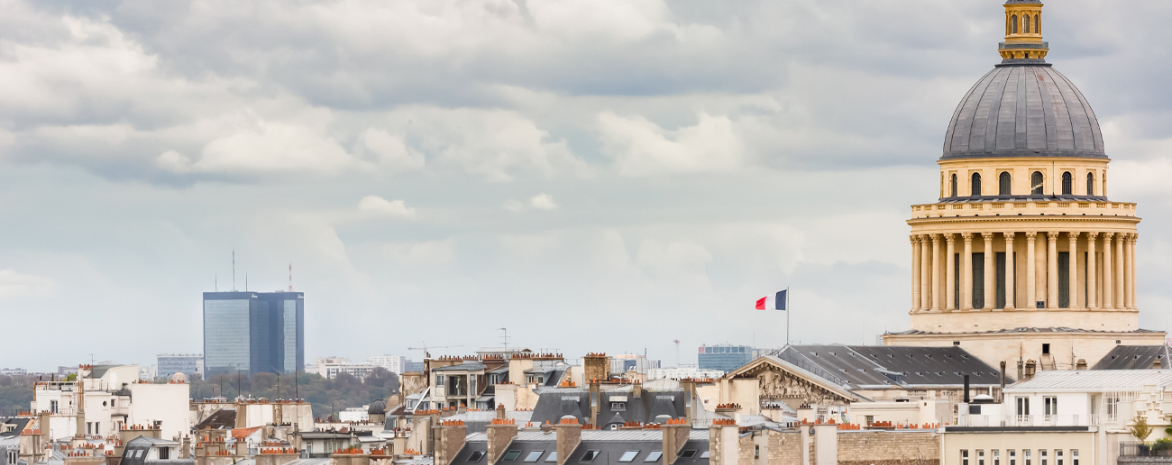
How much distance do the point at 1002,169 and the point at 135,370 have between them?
53.9 meters

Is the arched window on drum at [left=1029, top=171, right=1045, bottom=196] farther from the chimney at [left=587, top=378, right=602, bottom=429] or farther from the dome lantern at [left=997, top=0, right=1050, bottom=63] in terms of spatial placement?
the chimney at [left=587, top=378, right=602, bottom=429]

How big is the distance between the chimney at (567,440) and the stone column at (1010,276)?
84510 mm

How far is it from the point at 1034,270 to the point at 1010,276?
170 cm

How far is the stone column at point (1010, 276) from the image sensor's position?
181 meters

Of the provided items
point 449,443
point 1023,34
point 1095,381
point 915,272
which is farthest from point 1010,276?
point 449,443

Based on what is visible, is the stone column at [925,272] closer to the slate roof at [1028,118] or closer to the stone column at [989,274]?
the stone column at [989,274]

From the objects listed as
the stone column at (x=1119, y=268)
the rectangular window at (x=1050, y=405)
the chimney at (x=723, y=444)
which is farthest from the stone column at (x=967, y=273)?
the chimney at (x=723, y=444)

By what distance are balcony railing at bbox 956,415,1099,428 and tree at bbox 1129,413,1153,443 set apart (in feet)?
11.1

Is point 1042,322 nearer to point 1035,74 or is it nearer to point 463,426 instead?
point 1035,74

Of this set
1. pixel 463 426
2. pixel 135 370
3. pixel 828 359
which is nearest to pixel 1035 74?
pixel 828 359

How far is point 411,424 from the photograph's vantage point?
13300 centimetres

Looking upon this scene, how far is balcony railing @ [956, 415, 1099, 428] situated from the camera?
353 feet

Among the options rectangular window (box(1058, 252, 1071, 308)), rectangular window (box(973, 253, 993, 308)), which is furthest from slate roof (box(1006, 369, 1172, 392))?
rectangular window (box(973, 253, 993, 308))

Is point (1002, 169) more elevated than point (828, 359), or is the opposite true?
point (1002, 169)
